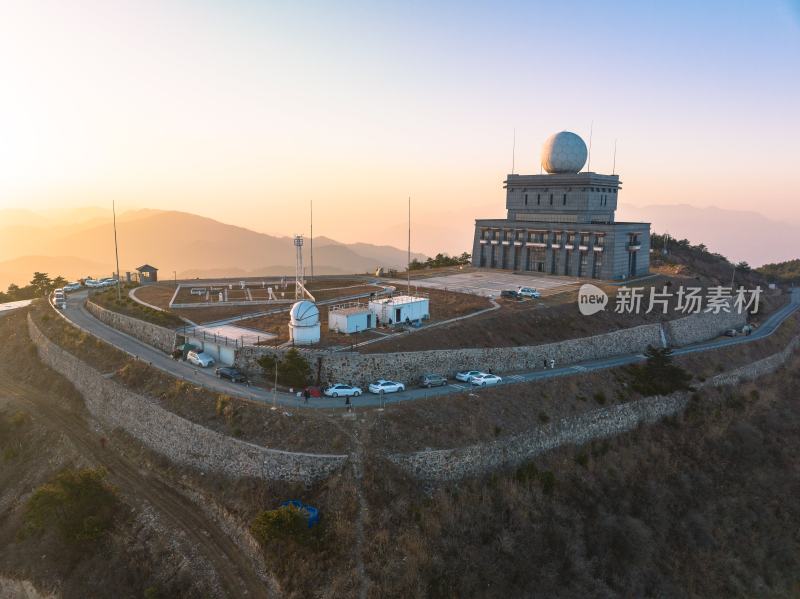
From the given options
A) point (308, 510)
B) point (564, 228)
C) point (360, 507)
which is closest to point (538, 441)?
point (360, 507)

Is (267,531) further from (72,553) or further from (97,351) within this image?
(97,351)

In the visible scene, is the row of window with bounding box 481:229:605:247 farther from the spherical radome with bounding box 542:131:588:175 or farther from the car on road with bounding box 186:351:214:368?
the car on road with bounding box 186:351:214:368

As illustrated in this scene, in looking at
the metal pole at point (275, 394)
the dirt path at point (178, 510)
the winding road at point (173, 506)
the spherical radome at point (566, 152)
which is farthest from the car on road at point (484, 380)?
the spherical radome at point (566, 152)

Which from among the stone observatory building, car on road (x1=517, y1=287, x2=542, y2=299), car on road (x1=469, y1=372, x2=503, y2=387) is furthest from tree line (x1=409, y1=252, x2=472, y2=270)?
car on road (x1=469, y1=372, x2=503, y2=387)

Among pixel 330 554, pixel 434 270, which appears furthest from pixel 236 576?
pixel 434 270

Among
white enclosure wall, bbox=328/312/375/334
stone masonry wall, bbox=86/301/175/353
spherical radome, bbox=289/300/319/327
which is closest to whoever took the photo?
spherical radome, bbox=289/300/319/327

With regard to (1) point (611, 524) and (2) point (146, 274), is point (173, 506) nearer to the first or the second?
(1) point (611, 524)

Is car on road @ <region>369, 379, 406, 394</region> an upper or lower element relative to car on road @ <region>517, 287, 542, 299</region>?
lower
